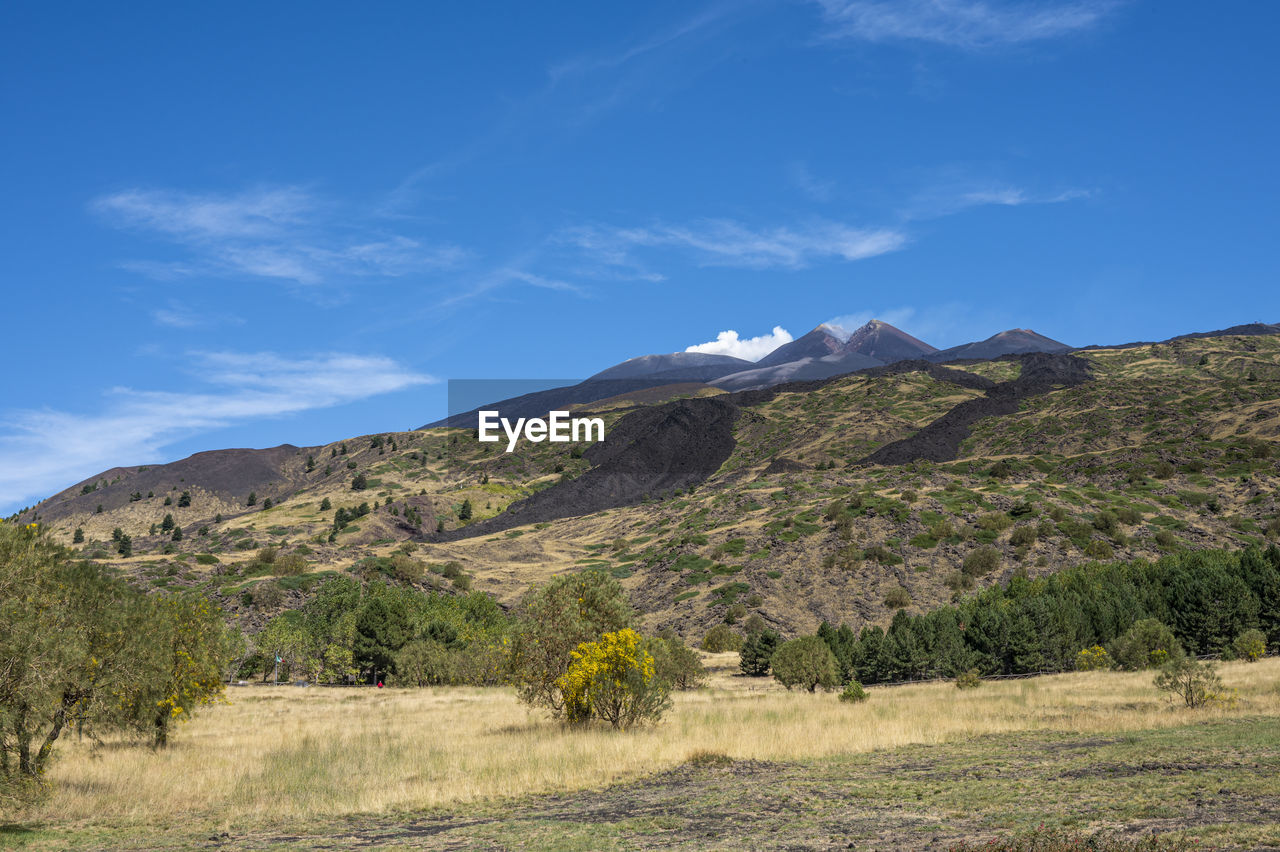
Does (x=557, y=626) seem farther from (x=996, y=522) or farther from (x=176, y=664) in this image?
(x=996, y=522)

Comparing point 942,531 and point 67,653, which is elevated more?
point 942,531

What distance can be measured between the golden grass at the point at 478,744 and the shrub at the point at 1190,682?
776 mm

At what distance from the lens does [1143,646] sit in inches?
1789

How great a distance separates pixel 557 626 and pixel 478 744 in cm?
523

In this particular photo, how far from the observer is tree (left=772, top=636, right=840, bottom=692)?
1879 inches

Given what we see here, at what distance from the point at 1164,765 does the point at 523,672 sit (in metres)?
19.6

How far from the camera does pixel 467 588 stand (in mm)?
102938

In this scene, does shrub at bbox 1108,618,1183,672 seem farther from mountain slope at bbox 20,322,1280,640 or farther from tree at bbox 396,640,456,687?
tree at bbox 396,640,456,687

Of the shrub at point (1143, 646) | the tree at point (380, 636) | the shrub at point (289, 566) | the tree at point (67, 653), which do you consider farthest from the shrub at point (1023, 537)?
the tree at point (67, 653)

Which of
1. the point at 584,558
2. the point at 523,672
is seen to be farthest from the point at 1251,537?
the point at 523,672

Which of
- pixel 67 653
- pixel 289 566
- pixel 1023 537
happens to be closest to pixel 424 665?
pixel 289 566

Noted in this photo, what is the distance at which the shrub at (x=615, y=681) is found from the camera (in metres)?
27.1

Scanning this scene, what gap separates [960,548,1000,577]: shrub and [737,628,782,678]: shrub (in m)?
34.4

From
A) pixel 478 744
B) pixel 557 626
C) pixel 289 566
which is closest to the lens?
pixel 478 744
